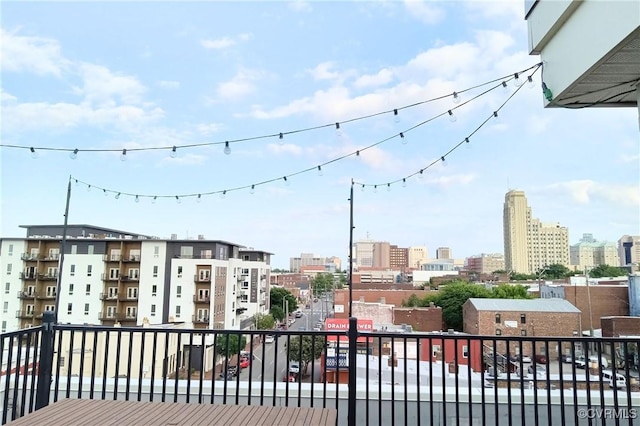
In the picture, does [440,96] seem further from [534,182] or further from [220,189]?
[534,182]

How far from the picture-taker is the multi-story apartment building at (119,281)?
22500mm

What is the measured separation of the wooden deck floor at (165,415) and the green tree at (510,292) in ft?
91.5

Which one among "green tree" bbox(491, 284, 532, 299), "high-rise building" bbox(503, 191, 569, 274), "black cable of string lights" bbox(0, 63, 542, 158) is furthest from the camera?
"green tree" bbox(491, 284, 532, 299)

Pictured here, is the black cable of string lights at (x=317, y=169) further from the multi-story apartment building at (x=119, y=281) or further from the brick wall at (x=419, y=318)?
the brick wall at (x=419, y=318)

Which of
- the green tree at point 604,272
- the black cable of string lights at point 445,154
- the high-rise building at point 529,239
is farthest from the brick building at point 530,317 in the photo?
the black cable of string lights at point 445,154

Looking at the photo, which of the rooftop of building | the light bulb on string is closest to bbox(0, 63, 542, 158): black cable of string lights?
the light bulb on string

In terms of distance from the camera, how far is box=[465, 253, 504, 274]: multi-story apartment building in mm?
39556

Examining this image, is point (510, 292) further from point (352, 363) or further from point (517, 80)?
point (352, 363)

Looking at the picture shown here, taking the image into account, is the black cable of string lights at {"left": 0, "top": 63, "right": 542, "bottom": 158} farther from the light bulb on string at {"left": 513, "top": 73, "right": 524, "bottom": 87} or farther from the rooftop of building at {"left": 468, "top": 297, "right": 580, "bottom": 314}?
the rooftop of building at {"left": 468, "top": 297, "right": 580, "bottom": 314}

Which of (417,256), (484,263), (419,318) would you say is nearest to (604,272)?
(419,318)

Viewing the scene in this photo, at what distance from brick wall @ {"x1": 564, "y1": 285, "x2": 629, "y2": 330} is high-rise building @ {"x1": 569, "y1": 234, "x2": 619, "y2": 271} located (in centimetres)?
254

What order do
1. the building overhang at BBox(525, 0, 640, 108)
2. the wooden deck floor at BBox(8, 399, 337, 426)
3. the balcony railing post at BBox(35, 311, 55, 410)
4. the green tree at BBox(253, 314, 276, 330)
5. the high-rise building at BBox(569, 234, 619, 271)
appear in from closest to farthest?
the wooden deck floor at BBox(8, 399, 337, 426), the building overhang at BBox(525, 0, 640, 108), the balcony railing post at BBox(35, 311, 55, 410), the high-rise building at BBox(569, 234, 619, 271), the green tree at BBox(253, 314, 276, 330)

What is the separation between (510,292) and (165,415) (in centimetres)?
2957

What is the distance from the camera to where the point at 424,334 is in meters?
2.05
